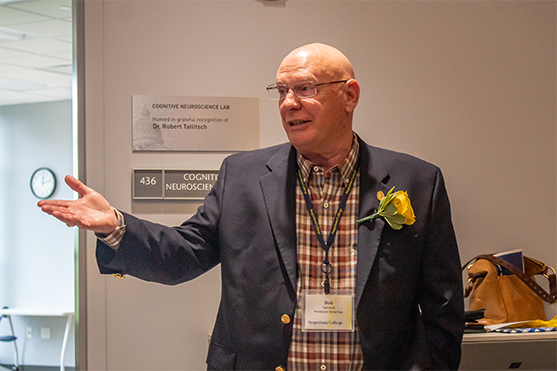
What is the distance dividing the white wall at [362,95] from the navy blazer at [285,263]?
34.4 inches

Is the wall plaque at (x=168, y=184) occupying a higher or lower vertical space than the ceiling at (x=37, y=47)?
lower

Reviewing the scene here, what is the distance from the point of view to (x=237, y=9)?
2.62 metres

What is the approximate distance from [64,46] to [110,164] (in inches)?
27.2

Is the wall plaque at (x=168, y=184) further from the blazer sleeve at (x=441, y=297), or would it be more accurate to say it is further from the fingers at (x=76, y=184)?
the blazer sleeve at (x=441, y=297)

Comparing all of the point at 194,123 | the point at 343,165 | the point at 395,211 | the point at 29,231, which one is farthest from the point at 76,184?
the point at 29,231

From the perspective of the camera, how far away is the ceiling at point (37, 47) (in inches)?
106

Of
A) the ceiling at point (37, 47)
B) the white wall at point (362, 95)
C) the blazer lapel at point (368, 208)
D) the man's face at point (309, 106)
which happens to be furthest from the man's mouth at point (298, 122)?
the ceiling at point (37, 47)

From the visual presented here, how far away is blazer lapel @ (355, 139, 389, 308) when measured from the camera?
1.61 meters

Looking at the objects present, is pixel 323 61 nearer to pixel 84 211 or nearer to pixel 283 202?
pixel 283 202

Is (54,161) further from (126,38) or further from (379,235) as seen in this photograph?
(379,235)

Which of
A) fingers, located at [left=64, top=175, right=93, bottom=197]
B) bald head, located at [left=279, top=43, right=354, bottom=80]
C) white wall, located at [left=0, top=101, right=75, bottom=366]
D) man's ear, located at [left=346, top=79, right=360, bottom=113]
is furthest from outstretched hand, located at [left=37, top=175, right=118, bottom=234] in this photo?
white wall, located at [left=0, top=101, right=75, bottom=366]

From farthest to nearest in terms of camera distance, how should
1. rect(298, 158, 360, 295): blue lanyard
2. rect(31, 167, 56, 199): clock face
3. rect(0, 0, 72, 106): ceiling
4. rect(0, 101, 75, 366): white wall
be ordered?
rect(31, 167, 56, 199): clock face, rect(0, 101, 75, 366): white wall, rect(0, 0, 72, 106): ceiling, rect(298, 158, 360, 295): blue lanyard

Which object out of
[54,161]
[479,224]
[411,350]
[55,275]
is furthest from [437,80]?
[55,275]

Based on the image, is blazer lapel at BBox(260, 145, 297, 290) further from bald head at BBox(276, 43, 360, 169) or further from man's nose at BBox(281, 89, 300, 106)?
man's nose at BBox(281, 89, 300, 106)
